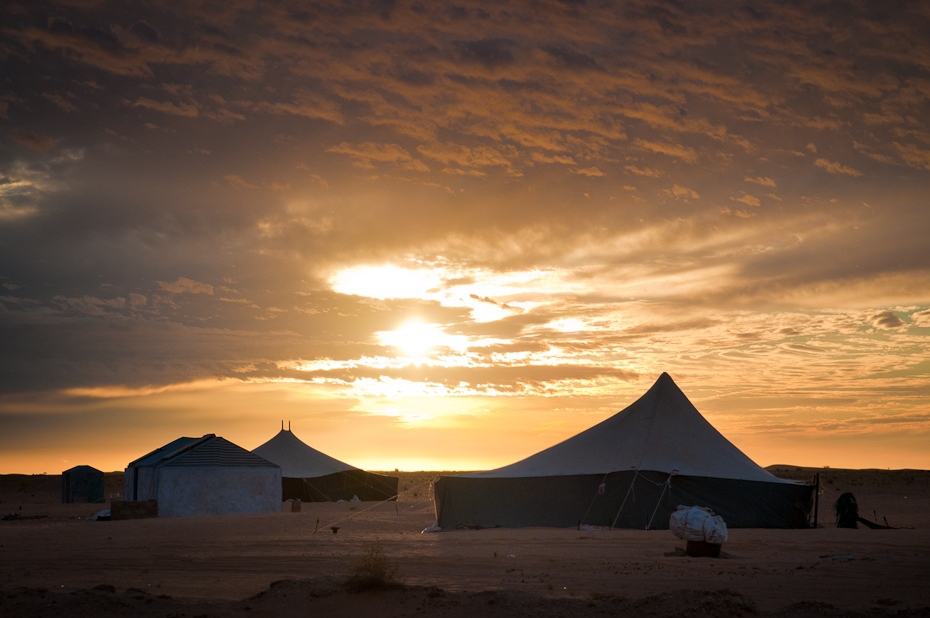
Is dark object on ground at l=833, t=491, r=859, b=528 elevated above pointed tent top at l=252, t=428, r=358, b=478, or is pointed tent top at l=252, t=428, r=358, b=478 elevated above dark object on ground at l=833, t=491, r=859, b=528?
pointed tent top at l=252, t=428, r=358, b=478

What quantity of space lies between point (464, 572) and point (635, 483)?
1033 centimetres

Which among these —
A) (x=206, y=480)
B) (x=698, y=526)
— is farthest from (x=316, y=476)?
(x=698, y=526)

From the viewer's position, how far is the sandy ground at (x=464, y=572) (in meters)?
9.93

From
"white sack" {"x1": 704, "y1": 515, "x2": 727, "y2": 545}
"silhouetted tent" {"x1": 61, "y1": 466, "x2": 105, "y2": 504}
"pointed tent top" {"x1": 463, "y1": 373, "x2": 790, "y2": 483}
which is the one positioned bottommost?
"silhouetted tent" {"x1": 61, "y1": 466, "x2": 105, "y2": 504}

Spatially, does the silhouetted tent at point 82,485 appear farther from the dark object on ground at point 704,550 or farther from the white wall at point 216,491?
the dark object on ground at point 704,550

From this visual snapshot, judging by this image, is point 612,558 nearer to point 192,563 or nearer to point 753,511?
point 192,563

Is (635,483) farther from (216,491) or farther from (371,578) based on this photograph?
(216,491)

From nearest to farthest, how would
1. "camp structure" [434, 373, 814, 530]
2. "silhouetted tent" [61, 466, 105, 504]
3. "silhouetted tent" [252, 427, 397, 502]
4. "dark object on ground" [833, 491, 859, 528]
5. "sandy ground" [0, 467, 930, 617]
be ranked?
"sandy ground" [0, 467, 930, 617]
"camp structure" [434, 373, 814, 530]
"dark object on ground" [833, 491, 859, 528]
"silhouetted tent" [252, 427, 397, 502]
"silhouetted tent" [61, 466, 105, 504]

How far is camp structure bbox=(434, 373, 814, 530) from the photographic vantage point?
74.6 ft

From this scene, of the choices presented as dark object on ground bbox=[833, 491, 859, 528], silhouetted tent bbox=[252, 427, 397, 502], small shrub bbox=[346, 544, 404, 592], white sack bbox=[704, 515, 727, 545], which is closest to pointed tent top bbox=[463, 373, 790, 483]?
dark object on ground bbox=[833, 491, 859, 528]

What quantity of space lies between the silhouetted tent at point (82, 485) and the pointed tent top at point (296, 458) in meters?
8.93

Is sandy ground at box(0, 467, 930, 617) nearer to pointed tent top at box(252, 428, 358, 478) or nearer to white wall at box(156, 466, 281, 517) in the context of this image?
white wall at box(156, 466, 281, 517)

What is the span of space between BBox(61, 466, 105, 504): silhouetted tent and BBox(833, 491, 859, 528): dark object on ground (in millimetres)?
37238

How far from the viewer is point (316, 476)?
4338 cm
